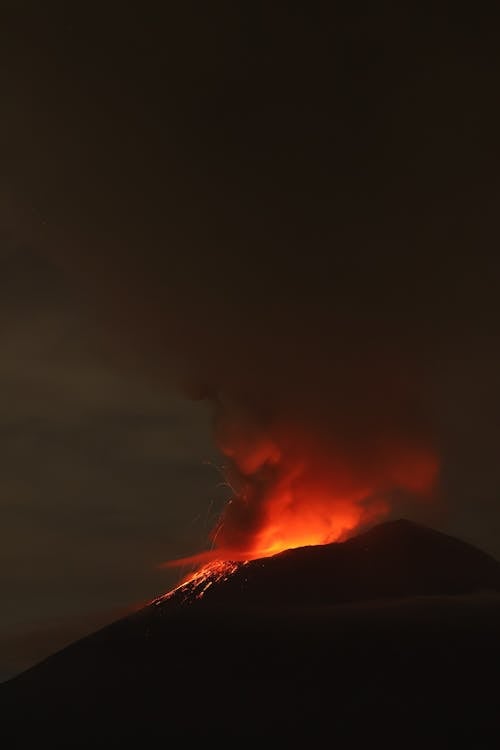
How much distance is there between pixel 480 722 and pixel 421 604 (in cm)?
1628

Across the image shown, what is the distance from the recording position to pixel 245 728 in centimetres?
6266

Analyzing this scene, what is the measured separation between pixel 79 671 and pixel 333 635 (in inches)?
885

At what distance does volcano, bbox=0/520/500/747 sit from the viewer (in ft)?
201

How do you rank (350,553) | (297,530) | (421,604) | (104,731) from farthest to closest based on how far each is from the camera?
1. (297,530)
2. (350,553)
3. (421,604)
4. (104,731)

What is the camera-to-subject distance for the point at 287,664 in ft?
225

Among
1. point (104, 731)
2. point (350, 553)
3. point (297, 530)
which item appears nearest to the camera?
point (104, 731)

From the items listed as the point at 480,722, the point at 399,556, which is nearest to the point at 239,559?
the point at 399,556

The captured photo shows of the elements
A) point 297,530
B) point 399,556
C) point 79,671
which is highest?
point 297,530

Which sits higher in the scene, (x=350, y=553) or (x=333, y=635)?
(x=350, y=553)

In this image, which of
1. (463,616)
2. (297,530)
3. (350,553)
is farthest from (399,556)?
(463,616)

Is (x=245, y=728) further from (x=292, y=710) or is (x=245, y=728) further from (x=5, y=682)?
(x=5, y=682)

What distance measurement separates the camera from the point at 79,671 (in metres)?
77.8

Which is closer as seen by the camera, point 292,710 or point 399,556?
point 292,710

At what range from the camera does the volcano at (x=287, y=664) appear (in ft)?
201
